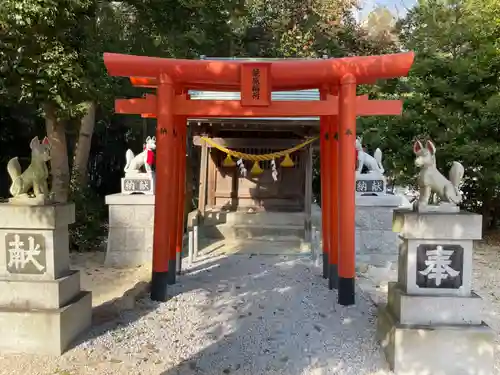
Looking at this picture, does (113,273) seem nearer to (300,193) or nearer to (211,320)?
(211,320)

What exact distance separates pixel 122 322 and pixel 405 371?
324cm

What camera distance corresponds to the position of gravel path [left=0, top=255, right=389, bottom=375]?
425cm

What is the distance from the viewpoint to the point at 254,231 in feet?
35.8

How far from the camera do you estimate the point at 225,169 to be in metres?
11.8

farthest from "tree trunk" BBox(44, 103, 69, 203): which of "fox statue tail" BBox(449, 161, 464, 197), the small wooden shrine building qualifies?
"fox statue tail" BBox(449, 161, 464, 197)

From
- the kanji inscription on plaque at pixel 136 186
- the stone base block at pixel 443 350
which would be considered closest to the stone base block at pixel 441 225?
the stone base block at pixel 443 350

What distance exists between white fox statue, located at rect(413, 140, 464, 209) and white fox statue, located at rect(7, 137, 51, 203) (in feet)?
12.9

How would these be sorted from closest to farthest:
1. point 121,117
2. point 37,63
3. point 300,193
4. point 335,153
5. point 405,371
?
point 405,371
point 335,153
point 37,63
point 300,193
point 121,117

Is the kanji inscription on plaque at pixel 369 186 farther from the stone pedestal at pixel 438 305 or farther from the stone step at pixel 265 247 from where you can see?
A: the stone pedestal at pixel 438 305

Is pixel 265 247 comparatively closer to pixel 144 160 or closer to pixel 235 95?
pixel 144 160

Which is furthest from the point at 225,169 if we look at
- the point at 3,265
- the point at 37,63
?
the point at 3,265

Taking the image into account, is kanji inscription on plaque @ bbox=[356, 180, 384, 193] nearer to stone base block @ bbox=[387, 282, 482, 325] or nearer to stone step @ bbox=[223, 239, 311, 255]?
stone step @ bbox=[223, 239, 311, 255]

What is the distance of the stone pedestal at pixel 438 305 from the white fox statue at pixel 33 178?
3768 millimetres

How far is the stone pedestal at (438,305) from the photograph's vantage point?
4.07 m
